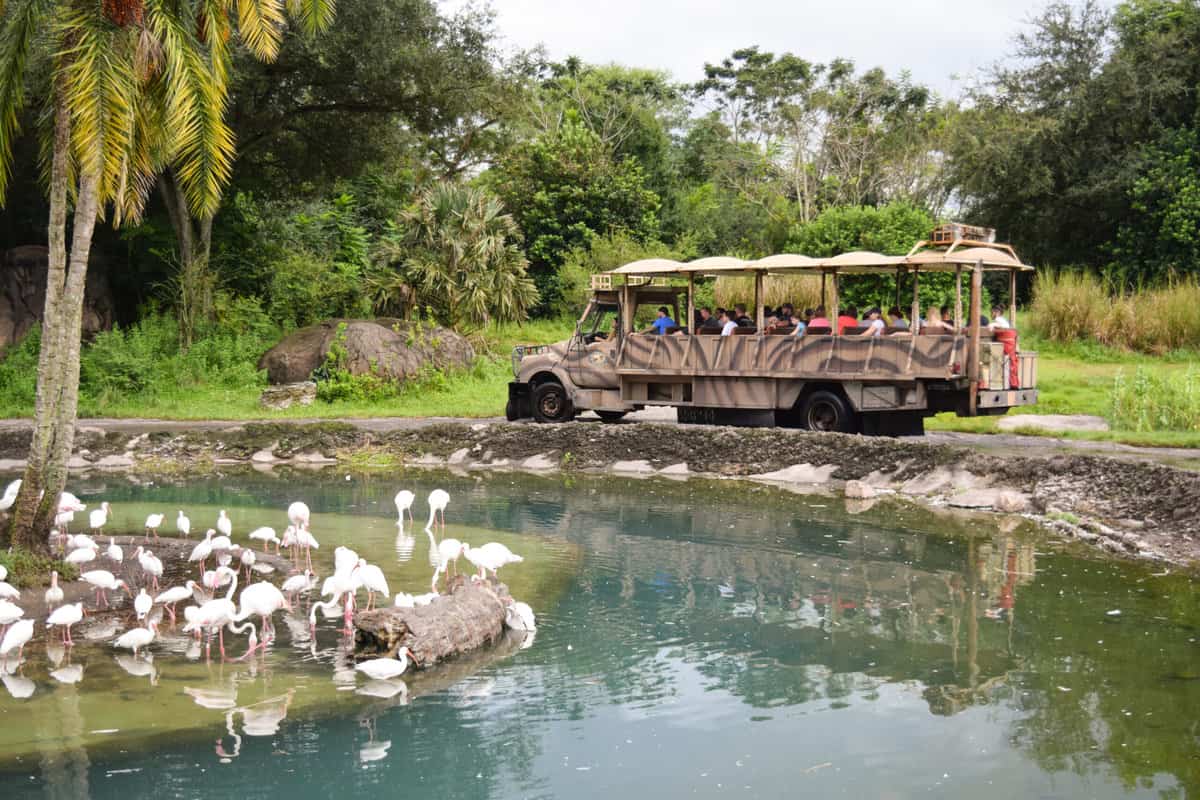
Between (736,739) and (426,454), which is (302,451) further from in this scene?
(736,739)

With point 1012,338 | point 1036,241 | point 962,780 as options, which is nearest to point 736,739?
point 962,780

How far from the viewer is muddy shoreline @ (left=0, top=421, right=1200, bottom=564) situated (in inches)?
529

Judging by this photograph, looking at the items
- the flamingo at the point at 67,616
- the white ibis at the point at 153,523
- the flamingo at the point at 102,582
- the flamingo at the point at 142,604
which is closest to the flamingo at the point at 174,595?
the flamingo at the point at 142,604

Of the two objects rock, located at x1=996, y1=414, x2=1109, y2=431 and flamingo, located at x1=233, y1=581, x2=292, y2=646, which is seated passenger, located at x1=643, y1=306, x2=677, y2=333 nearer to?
rock, located at x1=996, y1=414, x2=1109, y2=431

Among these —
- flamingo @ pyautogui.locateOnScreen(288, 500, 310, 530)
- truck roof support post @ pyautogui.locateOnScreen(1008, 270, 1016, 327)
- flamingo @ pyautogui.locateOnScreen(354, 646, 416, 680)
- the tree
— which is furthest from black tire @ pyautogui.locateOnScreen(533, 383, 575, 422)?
the tree

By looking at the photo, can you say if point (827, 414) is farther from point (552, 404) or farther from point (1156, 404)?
point (1156, 404)

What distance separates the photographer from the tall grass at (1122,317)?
84.8 ft

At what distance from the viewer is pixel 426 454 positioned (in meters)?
20.1

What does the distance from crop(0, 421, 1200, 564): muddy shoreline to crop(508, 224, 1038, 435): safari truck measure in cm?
118

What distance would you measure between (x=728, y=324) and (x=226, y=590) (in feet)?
37.2

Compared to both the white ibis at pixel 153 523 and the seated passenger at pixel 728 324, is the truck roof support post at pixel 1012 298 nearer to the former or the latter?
the seated passenger at pixel 728 324

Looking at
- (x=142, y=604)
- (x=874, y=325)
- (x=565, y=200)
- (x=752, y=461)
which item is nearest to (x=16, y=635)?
(x=142, y=604)

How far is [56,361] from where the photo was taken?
10.6 metres

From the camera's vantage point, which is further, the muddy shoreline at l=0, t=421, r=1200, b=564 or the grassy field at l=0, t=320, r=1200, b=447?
the grassy field at l=0, t=320, r=1200, b=447
